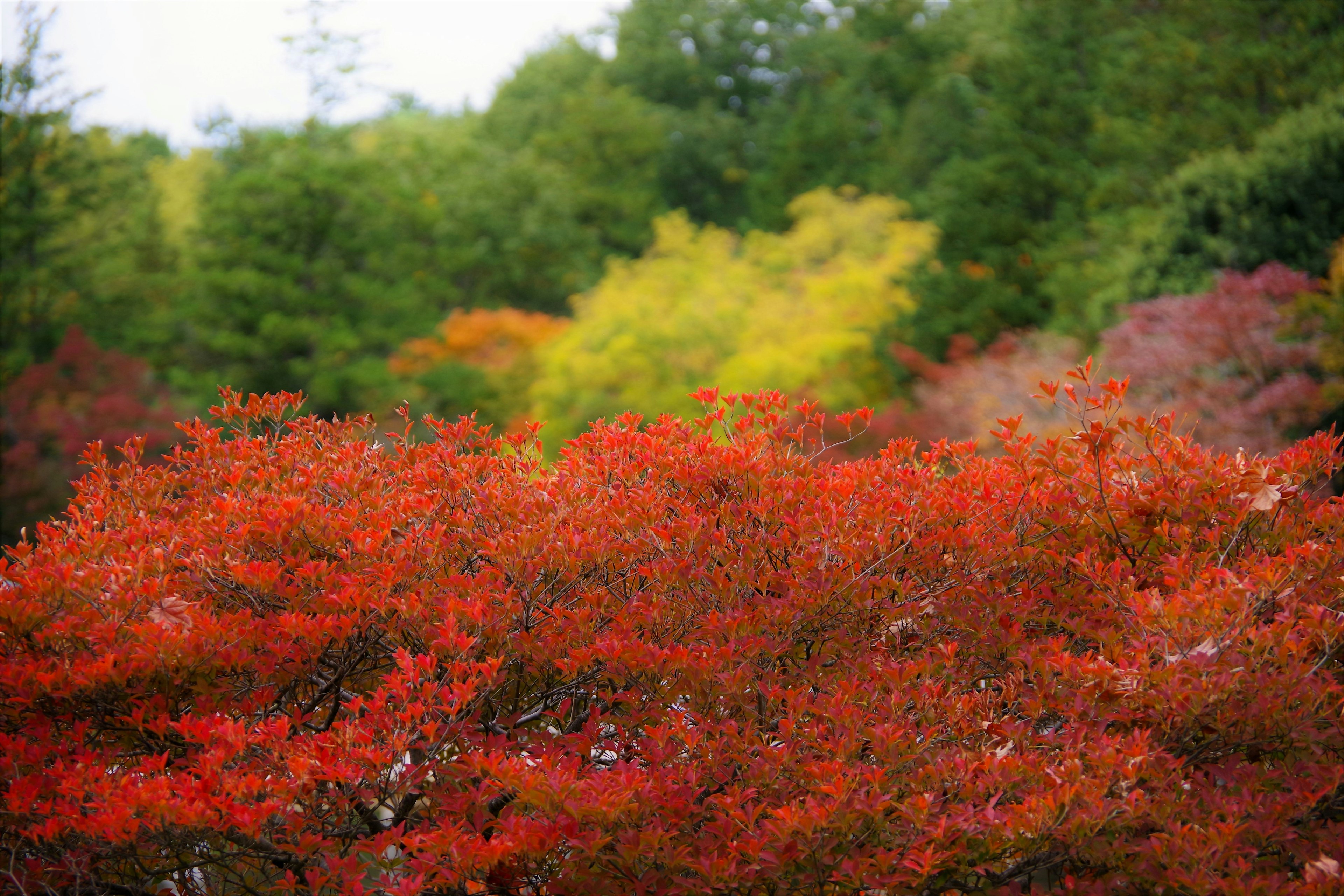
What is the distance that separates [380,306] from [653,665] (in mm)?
19986

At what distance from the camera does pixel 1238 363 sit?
1138 centimetres

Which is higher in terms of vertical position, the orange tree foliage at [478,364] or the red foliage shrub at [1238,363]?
the red foliage shrub at [1238,363]

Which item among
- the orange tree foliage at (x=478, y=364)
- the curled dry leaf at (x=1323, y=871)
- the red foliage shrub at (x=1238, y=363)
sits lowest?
the orange tree foliage at (x=478, y=364)

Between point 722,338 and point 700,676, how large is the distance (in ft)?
48.4

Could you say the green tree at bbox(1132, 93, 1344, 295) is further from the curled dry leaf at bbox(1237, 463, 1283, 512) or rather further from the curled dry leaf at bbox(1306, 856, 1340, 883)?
the curled dry leaf at bbox(1306, 856, 1340, 883)

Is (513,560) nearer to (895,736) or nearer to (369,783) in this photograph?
(369,783)

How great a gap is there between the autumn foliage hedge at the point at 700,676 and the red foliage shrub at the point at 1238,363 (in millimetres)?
8932

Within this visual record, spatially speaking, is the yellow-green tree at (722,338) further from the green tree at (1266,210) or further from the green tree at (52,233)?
the green tree at (52,233)

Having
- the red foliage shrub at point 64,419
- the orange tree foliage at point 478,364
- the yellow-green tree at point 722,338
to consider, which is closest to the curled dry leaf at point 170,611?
the red foliage shrub at point 64,419

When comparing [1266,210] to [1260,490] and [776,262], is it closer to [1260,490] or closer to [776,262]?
[776,262]

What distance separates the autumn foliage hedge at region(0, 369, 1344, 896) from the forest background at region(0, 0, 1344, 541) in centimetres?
726

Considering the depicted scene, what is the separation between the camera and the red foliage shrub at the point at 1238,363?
10547 mm

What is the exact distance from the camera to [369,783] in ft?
6.96

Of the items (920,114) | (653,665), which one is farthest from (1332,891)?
(920,114)
